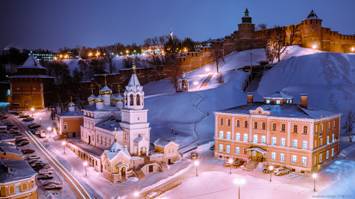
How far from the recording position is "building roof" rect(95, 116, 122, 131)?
40597 millimetres

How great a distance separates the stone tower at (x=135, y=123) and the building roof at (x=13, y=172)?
38.7ft

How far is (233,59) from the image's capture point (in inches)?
3098

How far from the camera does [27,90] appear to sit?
252 ft

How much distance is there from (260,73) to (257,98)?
9.71 metres

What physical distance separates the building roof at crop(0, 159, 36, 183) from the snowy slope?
41.4 m

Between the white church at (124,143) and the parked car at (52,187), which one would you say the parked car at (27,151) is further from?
the parked car at (52,187)

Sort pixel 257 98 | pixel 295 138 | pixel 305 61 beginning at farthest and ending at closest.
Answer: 1. pixel 305 61
2. pixel 257 98
3. pixel 295 138

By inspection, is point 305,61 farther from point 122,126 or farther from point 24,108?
point 24,108

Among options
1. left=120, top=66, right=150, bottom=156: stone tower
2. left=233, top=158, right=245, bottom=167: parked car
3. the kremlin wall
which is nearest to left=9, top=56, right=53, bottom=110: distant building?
the kremlin wall

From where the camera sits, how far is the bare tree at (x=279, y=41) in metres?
72.6

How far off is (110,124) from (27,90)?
42.6 m

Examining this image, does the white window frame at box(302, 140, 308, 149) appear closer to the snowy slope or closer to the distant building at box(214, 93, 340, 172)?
the distant building at box(214, 93, 340, 172)

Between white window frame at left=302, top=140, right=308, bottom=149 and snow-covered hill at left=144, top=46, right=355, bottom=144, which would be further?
snow-covered hill at left=144, top=46, right=355, bottom=144

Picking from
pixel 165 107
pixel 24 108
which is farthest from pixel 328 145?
pixel 24 108
